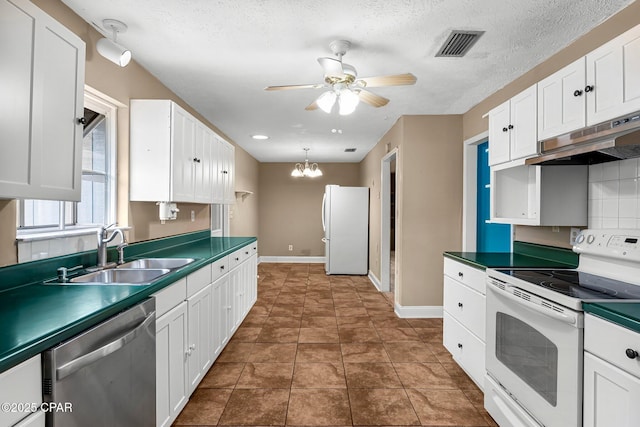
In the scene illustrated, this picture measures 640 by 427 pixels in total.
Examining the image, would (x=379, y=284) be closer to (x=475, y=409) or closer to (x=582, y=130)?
(x=475, y=409)

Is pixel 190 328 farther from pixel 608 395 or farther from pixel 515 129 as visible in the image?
pixel 515 129

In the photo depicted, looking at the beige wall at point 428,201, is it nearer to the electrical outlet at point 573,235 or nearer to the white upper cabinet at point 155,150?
the electrical outlet at point 573,235

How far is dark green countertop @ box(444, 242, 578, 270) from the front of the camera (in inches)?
83.7

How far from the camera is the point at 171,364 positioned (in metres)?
1.77

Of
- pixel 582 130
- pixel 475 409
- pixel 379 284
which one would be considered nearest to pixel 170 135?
pixel 582 130

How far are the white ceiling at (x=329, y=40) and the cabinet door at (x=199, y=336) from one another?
1743 mm

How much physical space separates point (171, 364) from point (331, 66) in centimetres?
199

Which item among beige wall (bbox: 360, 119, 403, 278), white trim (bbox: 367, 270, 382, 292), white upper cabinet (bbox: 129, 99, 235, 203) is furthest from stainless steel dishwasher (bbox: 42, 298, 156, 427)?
white trim (bbox: 367, 270, 382, 292)

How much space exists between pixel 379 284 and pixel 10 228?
14.9 feet

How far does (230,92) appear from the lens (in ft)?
10.2

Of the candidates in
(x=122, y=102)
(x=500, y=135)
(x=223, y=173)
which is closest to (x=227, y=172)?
(x=223, y=173)

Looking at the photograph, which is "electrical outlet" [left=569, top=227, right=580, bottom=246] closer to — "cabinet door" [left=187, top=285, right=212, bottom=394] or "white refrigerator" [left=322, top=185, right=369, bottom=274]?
"cabinet door" [left=187, top=285, right=212, bottom=394]

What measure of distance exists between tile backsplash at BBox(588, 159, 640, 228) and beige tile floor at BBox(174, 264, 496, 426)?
1402mm

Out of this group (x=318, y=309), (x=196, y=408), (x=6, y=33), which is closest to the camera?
(x=6, y=33)
